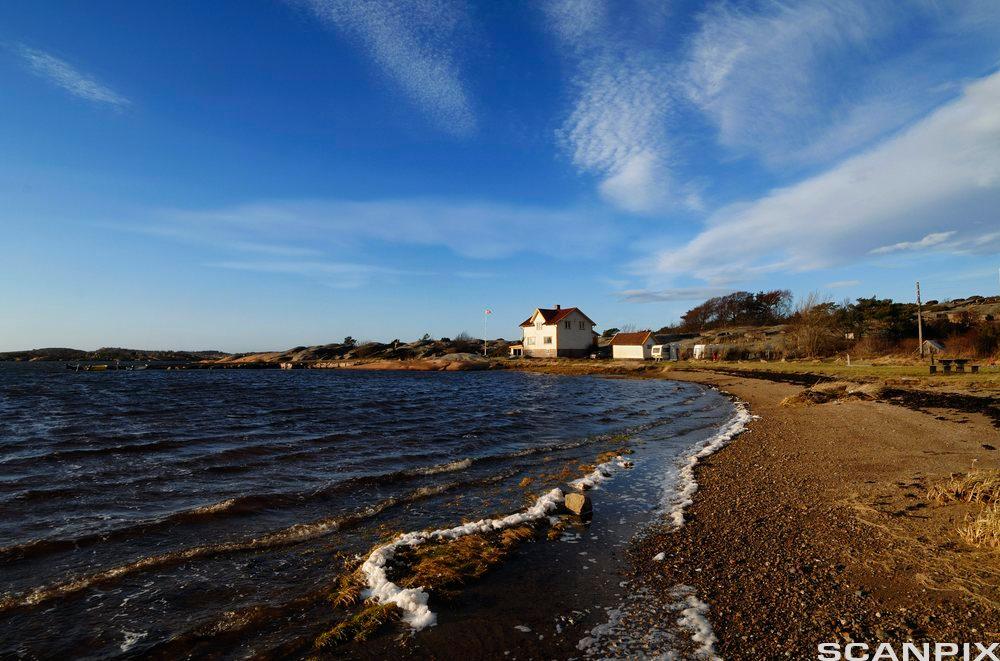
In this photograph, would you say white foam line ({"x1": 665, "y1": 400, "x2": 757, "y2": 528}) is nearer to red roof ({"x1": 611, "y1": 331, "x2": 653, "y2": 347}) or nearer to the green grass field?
the green grass field

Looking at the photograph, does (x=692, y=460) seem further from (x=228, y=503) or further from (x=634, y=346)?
(x=634, y=346)

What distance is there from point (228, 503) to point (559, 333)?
69.4 m

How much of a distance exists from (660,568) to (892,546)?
11.2ft

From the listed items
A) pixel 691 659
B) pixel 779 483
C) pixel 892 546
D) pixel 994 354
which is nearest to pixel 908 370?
pixel 994 354

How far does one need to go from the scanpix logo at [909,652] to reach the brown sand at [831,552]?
0.33ft

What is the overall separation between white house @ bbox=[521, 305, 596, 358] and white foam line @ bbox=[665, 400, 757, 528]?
178ft

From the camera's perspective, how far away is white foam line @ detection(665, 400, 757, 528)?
9394 mm

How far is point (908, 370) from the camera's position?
111 ft

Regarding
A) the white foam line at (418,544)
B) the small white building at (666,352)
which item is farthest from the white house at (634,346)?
the white foam line at (418,544)

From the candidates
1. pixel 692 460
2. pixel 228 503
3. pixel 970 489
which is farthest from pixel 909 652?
pixel 228 503

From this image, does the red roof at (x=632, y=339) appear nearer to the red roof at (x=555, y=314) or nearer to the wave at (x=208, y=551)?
the red roof at (x=555, y=314)

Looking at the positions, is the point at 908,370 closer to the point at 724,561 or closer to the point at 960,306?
the point at 724,561

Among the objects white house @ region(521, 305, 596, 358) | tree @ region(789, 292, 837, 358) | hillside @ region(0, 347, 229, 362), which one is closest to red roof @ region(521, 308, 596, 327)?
white house @ region(521, 305, 596, 358)

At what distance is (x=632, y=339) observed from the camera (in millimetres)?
75812
